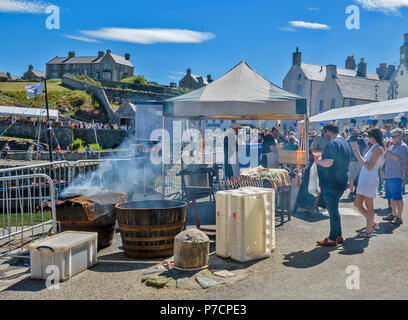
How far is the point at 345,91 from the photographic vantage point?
48031 millimetres

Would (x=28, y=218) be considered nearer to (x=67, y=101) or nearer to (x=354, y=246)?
(x=354, y=246)

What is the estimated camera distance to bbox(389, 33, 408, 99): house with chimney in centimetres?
3722

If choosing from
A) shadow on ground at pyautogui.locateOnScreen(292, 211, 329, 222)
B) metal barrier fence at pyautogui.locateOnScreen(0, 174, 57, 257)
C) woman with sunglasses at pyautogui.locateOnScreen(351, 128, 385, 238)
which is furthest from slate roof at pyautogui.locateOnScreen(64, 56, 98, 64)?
woman with sunglasses at pyautogui.locateOnScreen(351, 128, 385, 238)

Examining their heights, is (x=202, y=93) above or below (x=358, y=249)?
above

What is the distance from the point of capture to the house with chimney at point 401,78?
37.2m

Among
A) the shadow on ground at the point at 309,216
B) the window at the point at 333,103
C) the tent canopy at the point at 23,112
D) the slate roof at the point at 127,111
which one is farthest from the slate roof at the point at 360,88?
the shadow on ground at the point at 309,216

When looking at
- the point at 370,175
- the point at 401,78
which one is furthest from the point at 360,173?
the point at 401,78

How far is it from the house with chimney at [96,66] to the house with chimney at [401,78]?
230ft

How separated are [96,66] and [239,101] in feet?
331

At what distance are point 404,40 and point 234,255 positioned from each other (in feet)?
141

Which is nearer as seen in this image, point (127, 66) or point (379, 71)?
point (379, 71)
